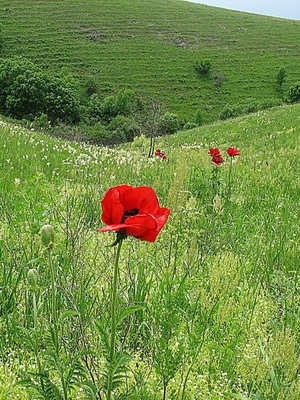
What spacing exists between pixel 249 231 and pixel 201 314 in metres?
2.14

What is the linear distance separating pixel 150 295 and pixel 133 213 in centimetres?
Answer: 174

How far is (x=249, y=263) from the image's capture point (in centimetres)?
375

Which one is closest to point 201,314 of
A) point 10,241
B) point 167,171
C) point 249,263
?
point 249,263

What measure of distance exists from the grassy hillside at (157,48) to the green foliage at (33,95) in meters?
7.95

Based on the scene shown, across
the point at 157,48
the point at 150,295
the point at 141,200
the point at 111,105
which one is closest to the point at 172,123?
the point at 111,105

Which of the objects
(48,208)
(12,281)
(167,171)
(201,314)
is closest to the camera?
(201,314)

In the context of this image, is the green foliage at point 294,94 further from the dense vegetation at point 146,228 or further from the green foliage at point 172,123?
the green foliage at point 172,123

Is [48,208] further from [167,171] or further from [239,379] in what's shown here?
[167,171]

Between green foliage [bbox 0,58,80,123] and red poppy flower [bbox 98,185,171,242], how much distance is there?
2464 inches

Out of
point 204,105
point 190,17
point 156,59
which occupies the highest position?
point 190,17

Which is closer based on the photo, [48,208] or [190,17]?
[48,208]

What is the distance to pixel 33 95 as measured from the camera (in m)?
61.9

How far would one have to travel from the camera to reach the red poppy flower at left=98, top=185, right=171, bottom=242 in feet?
4.31

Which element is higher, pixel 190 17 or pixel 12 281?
pixel 190 17
